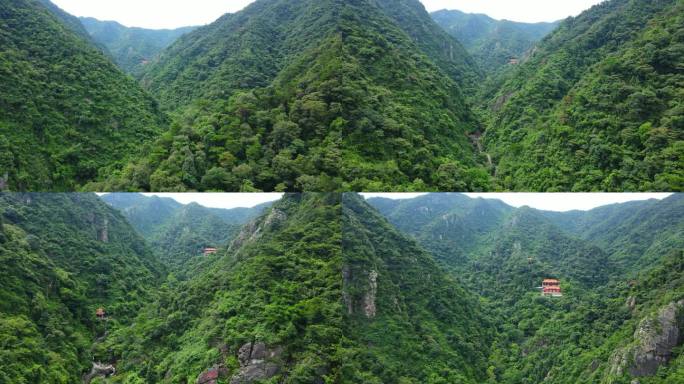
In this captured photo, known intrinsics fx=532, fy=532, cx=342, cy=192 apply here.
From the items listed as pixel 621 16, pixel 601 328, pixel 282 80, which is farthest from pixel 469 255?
pixel 621 16

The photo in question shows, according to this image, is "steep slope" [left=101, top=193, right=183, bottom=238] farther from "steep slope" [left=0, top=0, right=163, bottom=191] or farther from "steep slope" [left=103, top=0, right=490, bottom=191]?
"steep slope" [left=0, top=0, right=163, bottom=191]

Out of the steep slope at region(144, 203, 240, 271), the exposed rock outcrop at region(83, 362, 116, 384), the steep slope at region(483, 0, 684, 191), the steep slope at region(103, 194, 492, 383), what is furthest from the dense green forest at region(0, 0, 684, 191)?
the steep slope at region(103, 194, 492, 383)

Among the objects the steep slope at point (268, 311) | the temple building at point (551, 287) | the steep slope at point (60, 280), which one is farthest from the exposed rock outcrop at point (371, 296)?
the steep slope at point (60, 280)

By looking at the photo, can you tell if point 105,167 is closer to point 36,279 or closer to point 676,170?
point 36,279

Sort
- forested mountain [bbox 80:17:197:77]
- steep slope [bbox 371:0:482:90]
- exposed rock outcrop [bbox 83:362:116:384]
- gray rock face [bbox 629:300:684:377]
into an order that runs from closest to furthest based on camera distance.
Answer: gray rock face [bbox 629:300:684:377] → exposed rock outcrop [bbox 83:362:116:384] → steep slope [bbox 371:0:482:90] → forested mountain [bbox 80:17:197:77]

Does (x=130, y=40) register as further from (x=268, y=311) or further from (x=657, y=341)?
(x=657, y=341)

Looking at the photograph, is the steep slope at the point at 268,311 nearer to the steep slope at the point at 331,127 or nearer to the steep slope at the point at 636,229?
the steep slope at the point at 636,229
